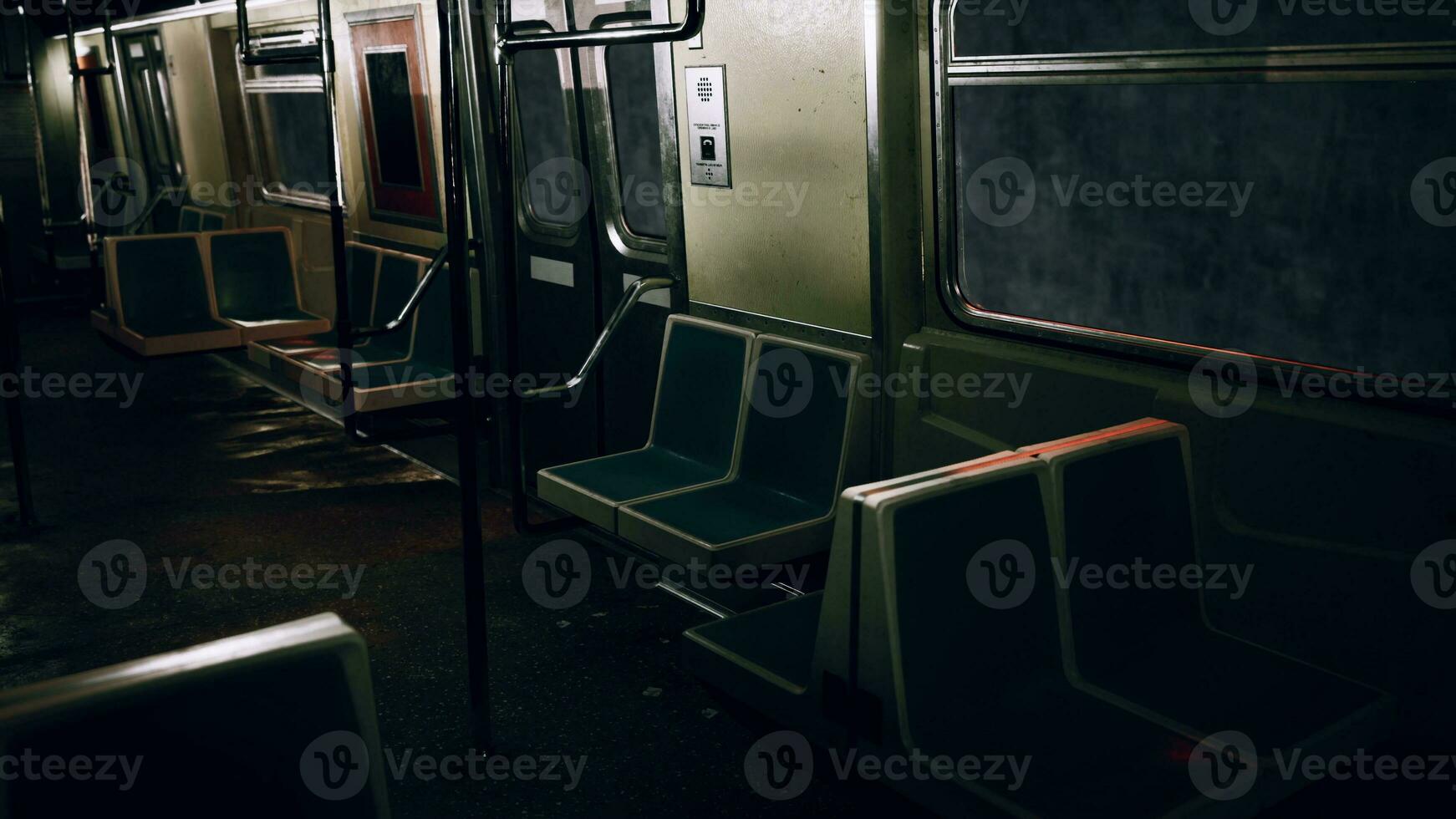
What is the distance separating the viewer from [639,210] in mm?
4609

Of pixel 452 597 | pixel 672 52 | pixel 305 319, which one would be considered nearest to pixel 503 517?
pixel 452 597

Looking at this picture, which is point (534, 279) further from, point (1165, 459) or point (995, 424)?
point (1165, 459)

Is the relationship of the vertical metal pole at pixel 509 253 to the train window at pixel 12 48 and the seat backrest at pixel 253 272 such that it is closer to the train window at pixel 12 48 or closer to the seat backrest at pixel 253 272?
the seat backrest at pixel 253 272

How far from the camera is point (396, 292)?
5984 millimetres

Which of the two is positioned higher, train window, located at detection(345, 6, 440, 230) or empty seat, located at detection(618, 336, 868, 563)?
train window, located at detection(345, 6, 440, 230)

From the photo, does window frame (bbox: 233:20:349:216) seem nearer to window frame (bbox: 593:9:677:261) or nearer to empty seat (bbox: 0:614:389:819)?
window frame (bbox: 593:9:677:261)

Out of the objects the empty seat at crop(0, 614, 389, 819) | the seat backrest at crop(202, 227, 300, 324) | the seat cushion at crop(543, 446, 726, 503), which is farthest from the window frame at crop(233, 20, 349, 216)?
the empty seat at crop(0, 614, 389, 819)

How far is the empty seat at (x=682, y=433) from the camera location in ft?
11.9

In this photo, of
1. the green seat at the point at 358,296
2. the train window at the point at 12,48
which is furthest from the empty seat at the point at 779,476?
the train window at the point at 12,48

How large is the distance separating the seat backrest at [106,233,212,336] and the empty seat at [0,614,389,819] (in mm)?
5788

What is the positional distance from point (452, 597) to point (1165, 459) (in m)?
2.51

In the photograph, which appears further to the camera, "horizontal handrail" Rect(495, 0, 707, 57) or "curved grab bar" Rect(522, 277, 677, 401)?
"curved grab bar" Rect(522, 277, 677, 401)

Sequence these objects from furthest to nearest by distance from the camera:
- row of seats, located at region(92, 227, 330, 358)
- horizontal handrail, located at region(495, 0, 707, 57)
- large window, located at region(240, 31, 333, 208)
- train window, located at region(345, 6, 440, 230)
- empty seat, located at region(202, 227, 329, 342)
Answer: large window, located at region(240, 31, 333, 208) → empty seat, located at region(202, 227, 329, 342) → row of seats, located at region(92, 227, 330, 358) → train window, located at region(345, 6, 440, 230) → horizontal handrail, located at region(495, 0, 707, 57)

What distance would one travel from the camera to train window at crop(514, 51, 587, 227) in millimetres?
4953
